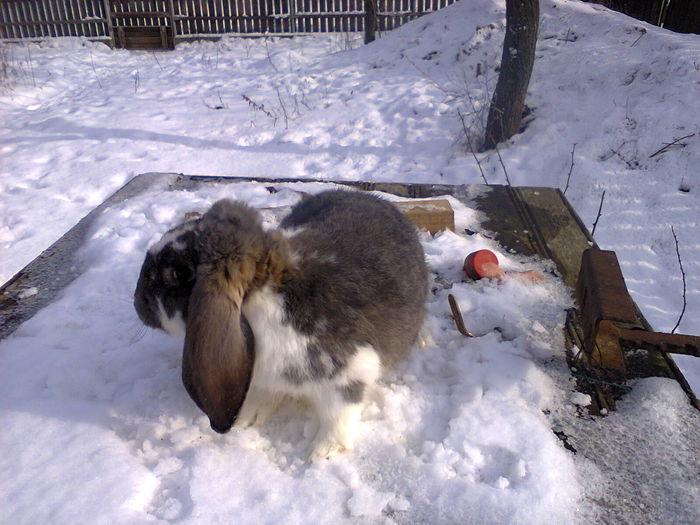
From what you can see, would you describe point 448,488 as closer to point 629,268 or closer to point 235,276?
point 235,276

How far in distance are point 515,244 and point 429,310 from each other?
2.83 feet

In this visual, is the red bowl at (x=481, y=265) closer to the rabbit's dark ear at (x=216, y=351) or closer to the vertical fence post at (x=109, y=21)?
the rabbit's dark ear at (x=216, y=351)

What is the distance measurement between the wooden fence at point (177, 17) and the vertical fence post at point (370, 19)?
2.55 meters

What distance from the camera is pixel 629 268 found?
419 cm

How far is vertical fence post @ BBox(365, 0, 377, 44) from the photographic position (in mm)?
9773

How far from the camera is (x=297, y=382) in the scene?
64.6 inches

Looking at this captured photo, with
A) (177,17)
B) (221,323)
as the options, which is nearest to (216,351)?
(221,323)

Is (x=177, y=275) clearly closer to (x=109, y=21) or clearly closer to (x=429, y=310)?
(x=429, y=310)

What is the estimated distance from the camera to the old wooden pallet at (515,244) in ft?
6.37

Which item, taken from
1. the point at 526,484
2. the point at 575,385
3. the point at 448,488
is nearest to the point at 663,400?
the point at 575,385

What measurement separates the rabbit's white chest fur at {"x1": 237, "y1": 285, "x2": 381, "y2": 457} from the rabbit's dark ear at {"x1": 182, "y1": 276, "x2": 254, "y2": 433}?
5.0 inches

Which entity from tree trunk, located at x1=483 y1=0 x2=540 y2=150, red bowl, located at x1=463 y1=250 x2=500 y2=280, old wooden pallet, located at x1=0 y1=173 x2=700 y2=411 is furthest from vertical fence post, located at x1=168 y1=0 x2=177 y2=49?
red bowl, located at x1=463 y1=250 x2=500 y2=280

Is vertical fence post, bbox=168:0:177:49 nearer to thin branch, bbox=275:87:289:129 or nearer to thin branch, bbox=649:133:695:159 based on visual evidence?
thin branch, bbox=275:87:289:129

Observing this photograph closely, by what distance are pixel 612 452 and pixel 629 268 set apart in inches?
117
